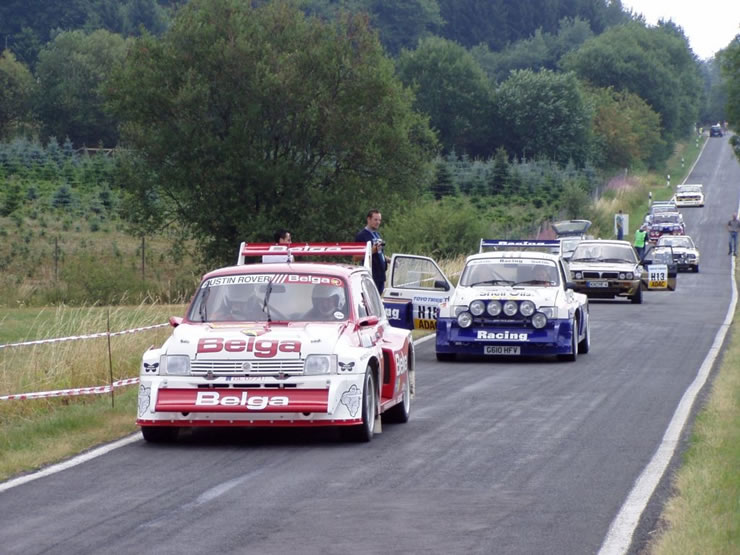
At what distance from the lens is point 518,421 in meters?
13.0

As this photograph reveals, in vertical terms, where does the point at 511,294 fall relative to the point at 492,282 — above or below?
below

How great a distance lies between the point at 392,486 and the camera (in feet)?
30.8

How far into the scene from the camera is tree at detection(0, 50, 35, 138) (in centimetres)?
10612

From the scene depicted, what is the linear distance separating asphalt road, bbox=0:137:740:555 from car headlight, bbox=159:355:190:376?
638mm

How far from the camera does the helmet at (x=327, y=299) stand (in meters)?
12.2

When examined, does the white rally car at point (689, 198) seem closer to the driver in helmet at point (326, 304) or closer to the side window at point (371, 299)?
the side window at point (371, 299)

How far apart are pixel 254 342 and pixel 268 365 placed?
256 mm

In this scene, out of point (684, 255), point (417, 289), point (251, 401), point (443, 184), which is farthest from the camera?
point (443, 184)

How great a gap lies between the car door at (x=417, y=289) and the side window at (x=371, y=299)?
5.69 meters

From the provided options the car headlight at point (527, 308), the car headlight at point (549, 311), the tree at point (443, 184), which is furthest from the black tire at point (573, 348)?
the tree at point (443, 184)

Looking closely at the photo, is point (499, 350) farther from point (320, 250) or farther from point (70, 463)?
point (70, 463)

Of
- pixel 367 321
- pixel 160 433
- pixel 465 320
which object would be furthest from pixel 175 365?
pixel 465 320

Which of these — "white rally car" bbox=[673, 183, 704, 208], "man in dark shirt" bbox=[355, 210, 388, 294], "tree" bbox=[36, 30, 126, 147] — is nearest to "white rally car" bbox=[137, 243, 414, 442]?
"man in dark shirt" bbox=[355, 210, 388, 294]

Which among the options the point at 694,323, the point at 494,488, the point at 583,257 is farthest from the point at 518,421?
the point at 583,257
